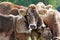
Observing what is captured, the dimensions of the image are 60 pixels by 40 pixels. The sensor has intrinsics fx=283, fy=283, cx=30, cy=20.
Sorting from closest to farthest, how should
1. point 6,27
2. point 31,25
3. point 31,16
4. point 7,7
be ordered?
point 31,25
point 31,16
point 6,27
point 7,7

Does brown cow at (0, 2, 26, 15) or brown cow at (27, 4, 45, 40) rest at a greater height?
brown cow at (0, 2, 26, 15)

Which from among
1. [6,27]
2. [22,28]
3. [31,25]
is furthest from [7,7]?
[31,25]

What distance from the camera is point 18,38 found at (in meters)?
3.40

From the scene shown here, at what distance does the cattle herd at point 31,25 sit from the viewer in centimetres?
329

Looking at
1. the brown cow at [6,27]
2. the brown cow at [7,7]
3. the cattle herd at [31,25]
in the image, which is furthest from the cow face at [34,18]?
the brown cow at [7,7]

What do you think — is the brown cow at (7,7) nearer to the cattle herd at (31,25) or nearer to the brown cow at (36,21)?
the cattle herd at (31,25)

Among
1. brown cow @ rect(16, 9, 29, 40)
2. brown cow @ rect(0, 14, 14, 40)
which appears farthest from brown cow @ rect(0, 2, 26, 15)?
brown cow @ rect(16, 9, 29, 40)

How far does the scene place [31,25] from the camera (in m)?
3.18

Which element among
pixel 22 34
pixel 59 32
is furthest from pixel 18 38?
pixel 59 32

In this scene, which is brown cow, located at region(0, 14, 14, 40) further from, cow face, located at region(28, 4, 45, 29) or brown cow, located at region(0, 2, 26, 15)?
brown cow, located at region(0, 2, 26, 15)

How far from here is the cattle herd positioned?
3288 mm

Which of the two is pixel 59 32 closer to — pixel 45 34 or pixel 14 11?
pixel 45 34

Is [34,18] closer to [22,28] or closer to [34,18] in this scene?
[34,18]

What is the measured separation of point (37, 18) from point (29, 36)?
233mm
